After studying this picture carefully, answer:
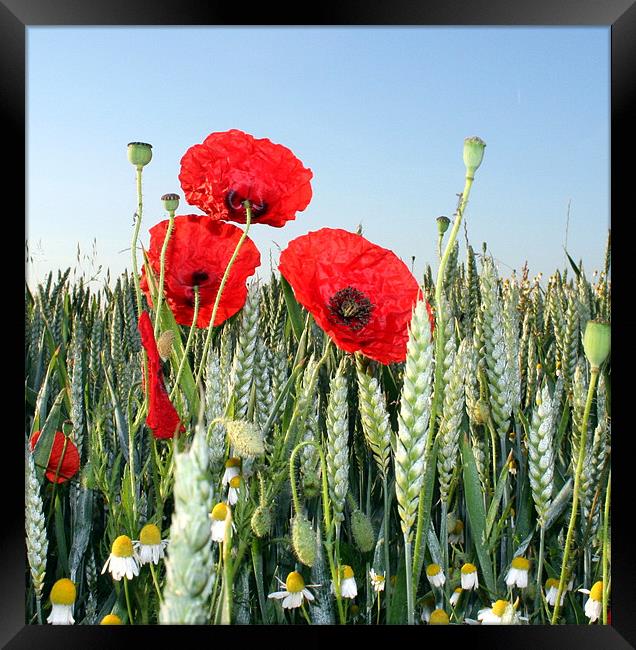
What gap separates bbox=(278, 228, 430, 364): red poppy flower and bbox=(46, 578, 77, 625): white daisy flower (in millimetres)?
587

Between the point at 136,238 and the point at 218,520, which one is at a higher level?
the point at 136,238

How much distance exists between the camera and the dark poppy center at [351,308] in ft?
3.71

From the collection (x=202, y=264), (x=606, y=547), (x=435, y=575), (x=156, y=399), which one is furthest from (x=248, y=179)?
(x=606, y=547)

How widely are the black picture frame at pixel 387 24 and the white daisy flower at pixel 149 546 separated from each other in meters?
0.10

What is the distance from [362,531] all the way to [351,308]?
1.15 ft

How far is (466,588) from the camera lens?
118 centimetres

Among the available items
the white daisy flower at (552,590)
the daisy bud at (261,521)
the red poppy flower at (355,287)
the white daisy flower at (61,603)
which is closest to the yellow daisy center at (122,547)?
the white daisy flower at (61,603)

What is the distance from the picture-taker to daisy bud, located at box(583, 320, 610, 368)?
1.08 metres

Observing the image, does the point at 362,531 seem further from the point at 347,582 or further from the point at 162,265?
the point at 162,265

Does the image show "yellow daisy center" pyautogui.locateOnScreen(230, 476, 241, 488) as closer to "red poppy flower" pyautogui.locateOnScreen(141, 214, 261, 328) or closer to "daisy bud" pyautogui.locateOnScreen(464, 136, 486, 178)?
"red poppy flower" pyautogui.locateOnScreen(141, 214, 261, 328)

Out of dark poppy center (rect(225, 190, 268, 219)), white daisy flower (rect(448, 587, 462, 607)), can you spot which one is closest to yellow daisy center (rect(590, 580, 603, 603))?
white daisy flower (rect(448, 587, 462, 607))

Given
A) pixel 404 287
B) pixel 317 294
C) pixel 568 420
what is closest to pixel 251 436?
pixel 317 294

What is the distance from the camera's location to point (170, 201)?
1.17 metres
